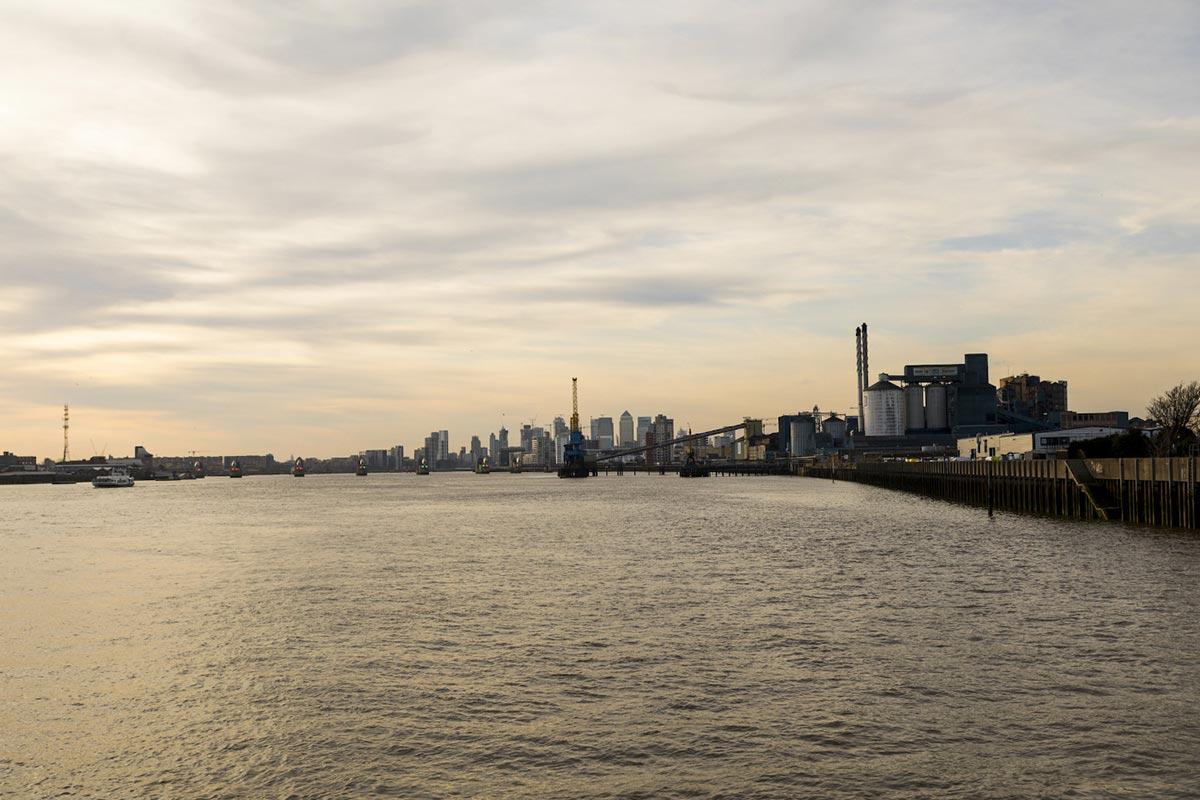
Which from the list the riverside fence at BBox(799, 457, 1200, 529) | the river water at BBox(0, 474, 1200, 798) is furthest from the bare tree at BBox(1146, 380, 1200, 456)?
the river water at BBox(0, 474, 1200, 798)

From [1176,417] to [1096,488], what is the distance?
149 ft

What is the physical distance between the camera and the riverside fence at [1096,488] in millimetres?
68438

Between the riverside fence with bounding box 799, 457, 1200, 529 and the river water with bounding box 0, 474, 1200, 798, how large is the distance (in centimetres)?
1138

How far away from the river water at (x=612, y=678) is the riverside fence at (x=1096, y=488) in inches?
448

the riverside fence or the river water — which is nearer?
the river water

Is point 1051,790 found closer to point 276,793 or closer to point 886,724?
point 886,724

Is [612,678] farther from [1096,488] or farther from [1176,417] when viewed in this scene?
[1176,417]

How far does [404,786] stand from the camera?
18.7 metres

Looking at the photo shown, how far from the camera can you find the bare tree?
11569 centimetres

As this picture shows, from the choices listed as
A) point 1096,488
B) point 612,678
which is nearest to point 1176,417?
point 1096,488

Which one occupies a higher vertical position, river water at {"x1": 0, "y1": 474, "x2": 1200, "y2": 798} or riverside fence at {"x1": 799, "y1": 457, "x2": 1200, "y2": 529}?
riverside fence at {"x1": 799, "y1": 457, "x2": 1200, "y2": 529}

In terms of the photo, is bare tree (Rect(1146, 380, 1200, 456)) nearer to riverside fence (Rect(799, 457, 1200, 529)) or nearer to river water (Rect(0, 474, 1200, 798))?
riverside fence (Rect(799, 457, 1200, 529))

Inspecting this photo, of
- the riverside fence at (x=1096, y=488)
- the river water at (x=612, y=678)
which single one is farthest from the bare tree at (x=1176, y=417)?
the river water at (x=612, y=678)

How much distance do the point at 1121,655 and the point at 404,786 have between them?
21.2 meters
